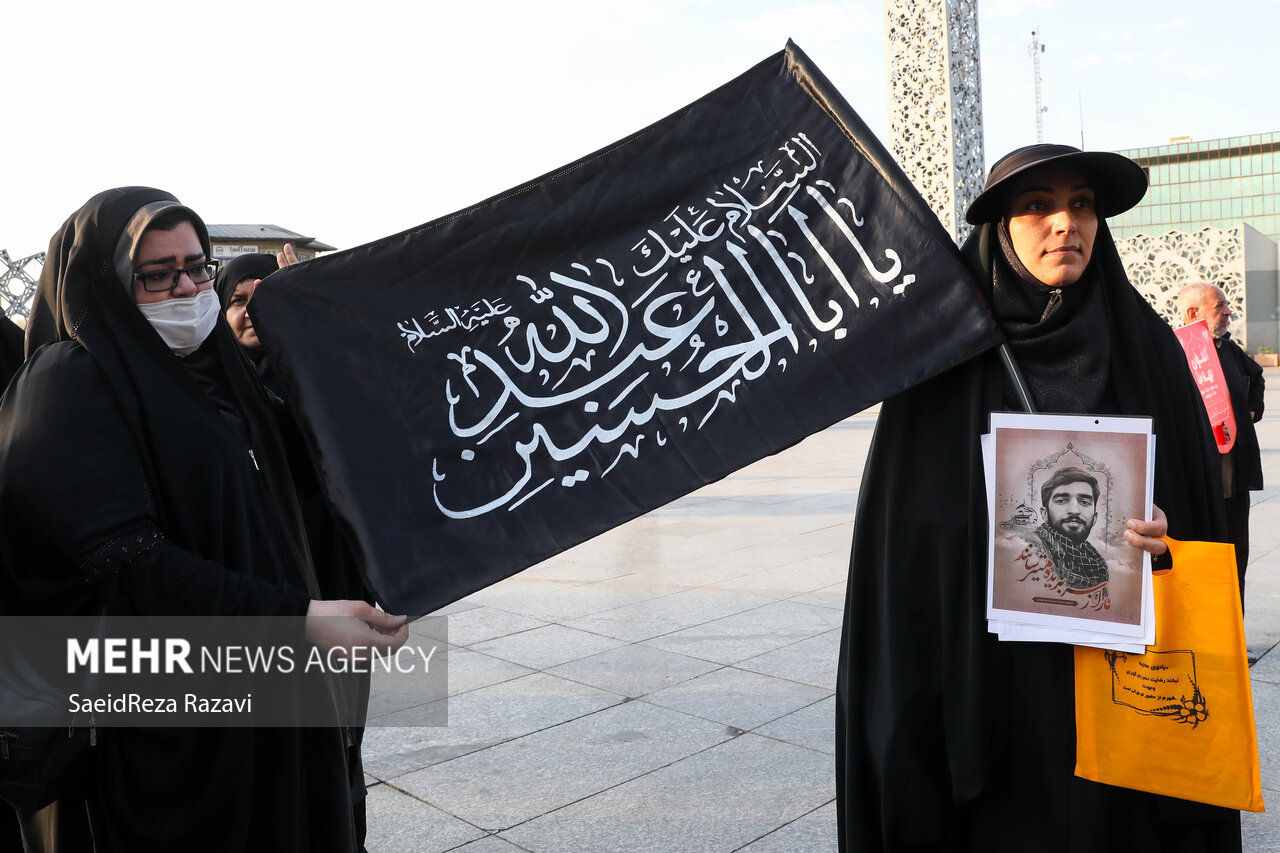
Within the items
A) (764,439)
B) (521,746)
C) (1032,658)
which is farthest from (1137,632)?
(521,746)

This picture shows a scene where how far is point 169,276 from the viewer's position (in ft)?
5.96

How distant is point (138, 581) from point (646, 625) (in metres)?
3.36

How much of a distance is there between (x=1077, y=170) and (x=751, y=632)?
10.3 ft

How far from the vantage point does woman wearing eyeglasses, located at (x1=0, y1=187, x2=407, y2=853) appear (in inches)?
65.2

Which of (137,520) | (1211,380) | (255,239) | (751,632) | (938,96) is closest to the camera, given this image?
(137,520)

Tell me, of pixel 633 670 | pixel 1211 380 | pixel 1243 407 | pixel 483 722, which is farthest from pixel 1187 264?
pixel 483 722

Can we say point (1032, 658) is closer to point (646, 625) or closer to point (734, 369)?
point (734, 369)

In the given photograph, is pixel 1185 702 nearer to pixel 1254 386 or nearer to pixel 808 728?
pixel 808 728

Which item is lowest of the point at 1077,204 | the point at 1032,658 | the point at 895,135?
the point at 1032,658

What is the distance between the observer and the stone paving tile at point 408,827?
8.88 feet

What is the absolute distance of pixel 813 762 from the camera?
315cm

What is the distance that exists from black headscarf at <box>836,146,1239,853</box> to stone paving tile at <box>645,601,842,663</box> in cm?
235

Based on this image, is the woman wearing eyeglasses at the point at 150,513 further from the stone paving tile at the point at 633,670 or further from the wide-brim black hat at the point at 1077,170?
the stone paving tile at the point at 633,670

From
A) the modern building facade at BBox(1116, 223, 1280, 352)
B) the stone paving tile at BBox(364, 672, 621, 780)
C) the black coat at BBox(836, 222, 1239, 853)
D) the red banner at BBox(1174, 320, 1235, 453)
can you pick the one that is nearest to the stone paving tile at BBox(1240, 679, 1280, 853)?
the black coat at BBox(836, 222, 1239, 853)
